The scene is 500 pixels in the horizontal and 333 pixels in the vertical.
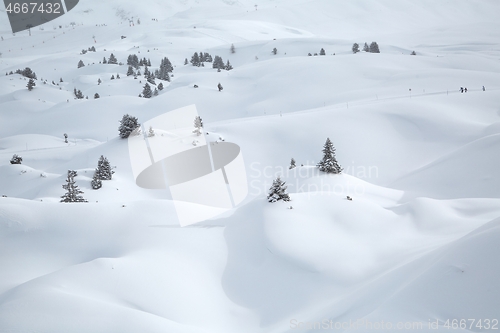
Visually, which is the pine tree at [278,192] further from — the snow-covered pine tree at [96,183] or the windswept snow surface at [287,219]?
the snow-covered pine tree at [96,183]

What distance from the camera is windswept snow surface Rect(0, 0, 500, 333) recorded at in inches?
304

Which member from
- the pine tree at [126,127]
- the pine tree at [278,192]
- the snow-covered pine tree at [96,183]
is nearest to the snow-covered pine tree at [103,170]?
the snow-covered pine tree at [96,183]

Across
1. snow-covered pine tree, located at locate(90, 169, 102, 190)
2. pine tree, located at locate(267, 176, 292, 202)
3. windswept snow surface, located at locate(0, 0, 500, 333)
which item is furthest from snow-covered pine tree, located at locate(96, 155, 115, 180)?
pine tree, located at locate(267, 176, 292, 202)

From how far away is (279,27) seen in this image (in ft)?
488

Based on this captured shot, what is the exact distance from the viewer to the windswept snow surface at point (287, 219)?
304 inches

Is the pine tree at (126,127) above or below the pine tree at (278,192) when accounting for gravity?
above

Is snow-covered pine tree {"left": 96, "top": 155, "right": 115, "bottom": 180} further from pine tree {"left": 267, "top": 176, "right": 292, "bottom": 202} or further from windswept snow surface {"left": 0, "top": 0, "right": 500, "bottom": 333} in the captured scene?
pine tree {"left": 267, "top": 176, "right": 292, "bottom": 202}

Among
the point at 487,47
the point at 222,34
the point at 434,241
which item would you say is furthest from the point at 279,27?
the point at 434,241

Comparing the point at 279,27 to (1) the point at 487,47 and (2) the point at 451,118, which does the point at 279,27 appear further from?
(2) the point at 451,118

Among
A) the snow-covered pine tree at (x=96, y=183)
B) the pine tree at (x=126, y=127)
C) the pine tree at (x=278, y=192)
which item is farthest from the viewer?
the pine tree at (x=126, y=127)

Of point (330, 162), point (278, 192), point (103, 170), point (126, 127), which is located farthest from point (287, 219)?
point (126, 127)

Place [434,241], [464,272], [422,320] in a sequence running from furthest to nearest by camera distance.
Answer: [434,241] → [464,272] → [422,320]

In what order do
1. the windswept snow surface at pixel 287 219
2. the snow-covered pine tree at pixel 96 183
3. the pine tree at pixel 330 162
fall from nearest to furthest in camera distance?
1. the windswept snow surface at pixel 287 219
2. the pine tree at pixel 330 162
3. the snow-covered pine tree at pixel 96 183

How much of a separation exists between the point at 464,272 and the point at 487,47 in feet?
279
